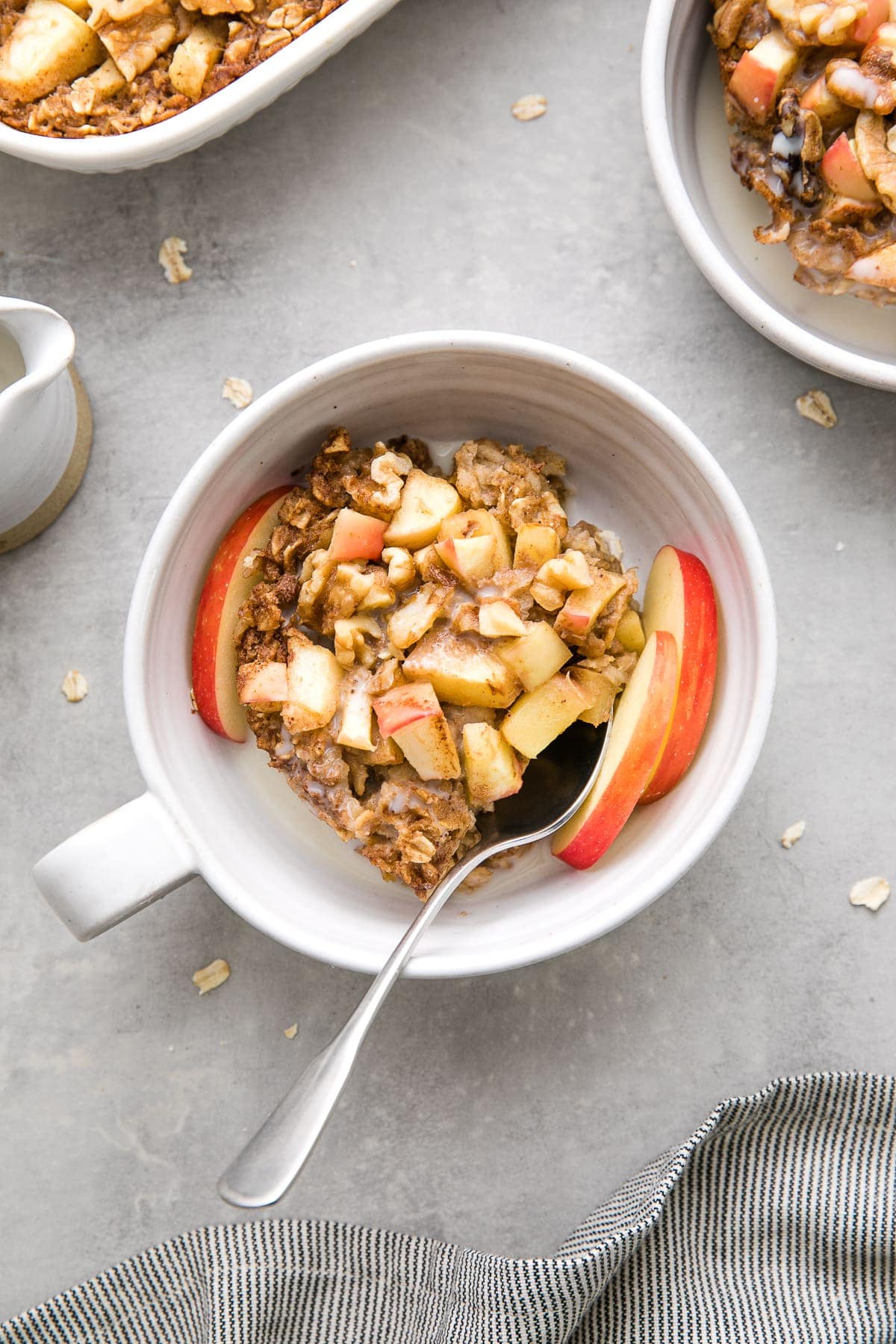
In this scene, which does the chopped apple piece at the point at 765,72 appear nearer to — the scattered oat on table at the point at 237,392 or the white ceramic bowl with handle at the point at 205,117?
the white ceramic bowl with handle at the point at 205,117

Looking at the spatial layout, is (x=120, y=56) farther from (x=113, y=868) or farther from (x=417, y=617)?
(x=113, y=868)

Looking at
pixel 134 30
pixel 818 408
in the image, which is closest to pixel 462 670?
pixel 818 408

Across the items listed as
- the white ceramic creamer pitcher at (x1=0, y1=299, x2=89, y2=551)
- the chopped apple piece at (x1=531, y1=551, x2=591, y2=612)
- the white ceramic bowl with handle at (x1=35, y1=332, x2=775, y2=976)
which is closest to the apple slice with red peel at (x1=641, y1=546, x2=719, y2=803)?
the white ceramic bowl with handle at (x1=35, y1=332, x2=775, y2=976)

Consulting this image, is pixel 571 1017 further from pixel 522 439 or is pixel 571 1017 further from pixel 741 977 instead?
pixel 522 439

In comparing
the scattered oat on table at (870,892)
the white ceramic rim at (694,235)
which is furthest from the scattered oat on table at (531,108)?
the scattered oat on table at (870,892)

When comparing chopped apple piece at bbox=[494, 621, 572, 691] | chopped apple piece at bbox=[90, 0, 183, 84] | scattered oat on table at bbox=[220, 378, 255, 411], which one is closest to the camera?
chopped apple piece at bbox=[494, 621, 572, 691]

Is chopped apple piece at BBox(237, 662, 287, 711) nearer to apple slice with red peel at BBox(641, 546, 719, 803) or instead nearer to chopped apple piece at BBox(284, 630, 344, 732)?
chopped apple piece at BBox(284, 630, 344, 732)
